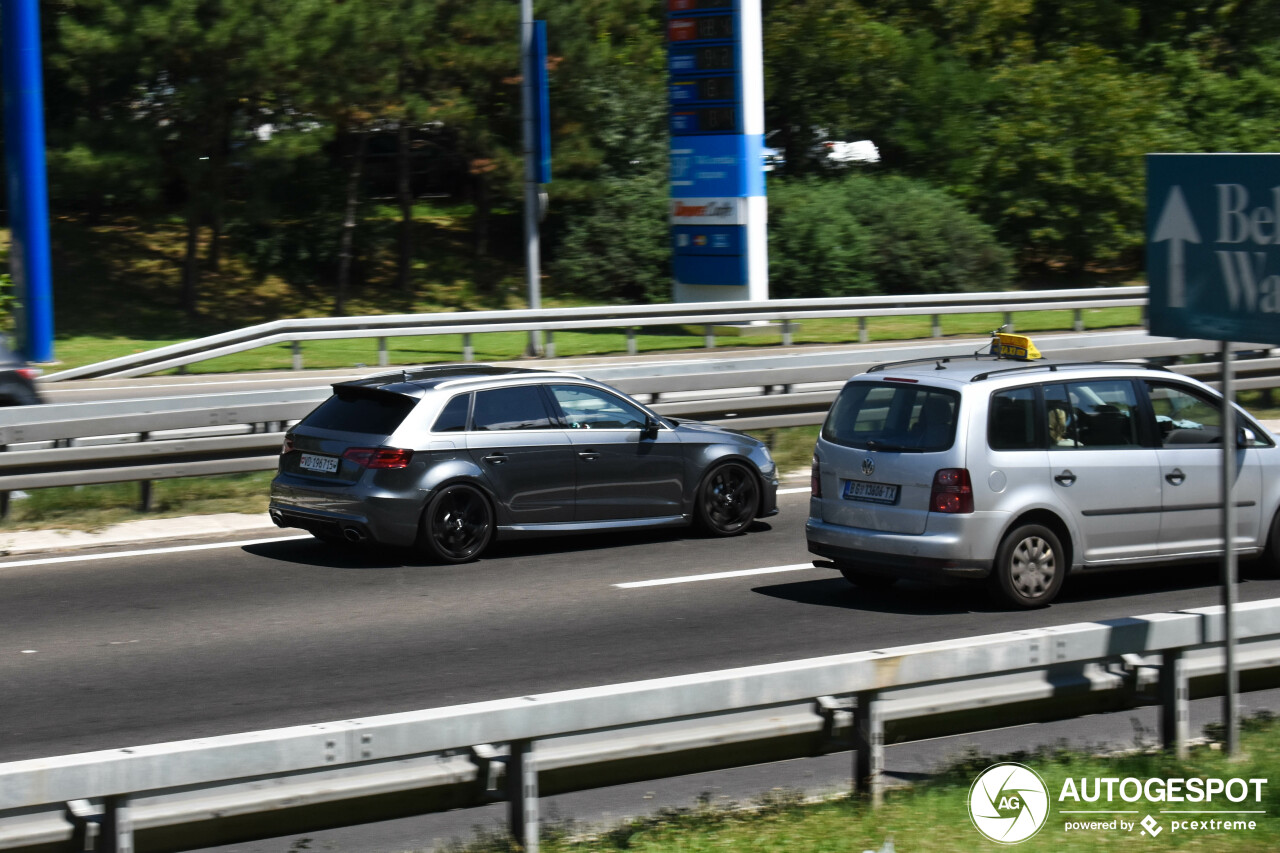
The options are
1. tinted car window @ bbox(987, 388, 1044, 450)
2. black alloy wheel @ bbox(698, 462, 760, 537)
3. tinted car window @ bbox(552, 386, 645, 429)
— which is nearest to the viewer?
tinted car window @ bbox(987, 388, 1044, 450)

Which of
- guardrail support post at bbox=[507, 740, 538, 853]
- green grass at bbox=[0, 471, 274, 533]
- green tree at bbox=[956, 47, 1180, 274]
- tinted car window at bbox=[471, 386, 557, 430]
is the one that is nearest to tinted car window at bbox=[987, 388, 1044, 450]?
tinted car window at bbox=[471, 386, 557, 430]

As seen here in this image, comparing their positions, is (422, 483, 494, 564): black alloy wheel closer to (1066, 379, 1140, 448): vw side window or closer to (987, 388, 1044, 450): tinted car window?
(987, 388, 1044, 450): tinted car window

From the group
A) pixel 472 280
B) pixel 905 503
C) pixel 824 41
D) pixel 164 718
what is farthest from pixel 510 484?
pixel 824 41

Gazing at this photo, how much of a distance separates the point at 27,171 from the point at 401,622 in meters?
16.1

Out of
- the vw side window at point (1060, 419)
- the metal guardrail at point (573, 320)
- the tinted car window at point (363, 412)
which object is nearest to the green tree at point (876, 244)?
the metal guardrail at point (573, 320)

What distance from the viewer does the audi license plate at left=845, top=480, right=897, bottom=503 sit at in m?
10.2

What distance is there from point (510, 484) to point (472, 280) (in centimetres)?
2324

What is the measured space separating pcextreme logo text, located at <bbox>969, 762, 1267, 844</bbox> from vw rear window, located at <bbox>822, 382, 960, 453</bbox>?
4.10 m

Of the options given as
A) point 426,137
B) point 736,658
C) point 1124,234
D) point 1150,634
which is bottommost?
point 736,658

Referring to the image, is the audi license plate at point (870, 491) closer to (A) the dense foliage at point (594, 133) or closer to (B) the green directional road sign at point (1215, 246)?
(B) the green directional road sign at point (1215, 246)

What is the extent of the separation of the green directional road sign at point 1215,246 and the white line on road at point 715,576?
17.2ft

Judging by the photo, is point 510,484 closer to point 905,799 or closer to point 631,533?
point 631,533

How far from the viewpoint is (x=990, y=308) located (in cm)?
2523

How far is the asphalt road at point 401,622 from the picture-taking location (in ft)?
27.0
